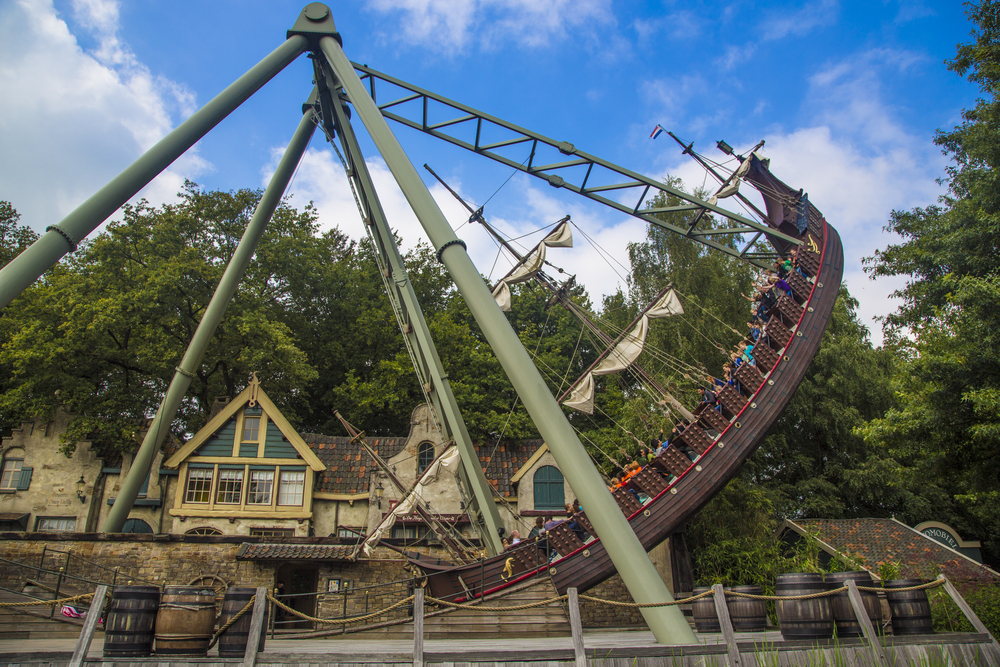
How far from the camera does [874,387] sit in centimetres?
2331

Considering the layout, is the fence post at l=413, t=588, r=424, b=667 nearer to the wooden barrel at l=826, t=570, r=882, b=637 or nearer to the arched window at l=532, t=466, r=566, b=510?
the wooden barrel at l=826, t=570, r=882, b=637

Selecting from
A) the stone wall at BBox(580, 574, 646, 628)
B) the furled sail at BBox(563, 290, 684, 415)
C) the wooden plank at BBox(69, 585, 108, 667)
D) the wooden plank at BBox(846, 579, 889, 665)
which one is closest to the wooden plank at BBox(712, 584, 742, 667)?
the wooden plank at BBox(846, 579, 889, 665)

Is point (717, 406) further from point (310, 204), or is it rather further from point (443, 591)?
point (310, 204)

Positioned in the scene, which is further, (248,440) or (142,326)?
(142,326)

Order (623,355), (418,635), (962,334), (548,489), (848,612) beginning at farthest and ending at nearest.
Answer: (548,489)
(623,355)
(962,334)
(848,612)
(418,635)

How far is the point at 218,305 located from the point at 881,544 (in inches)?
752

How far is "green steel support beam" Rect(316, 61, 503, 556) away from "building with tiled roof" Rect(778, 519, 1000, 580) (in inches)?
374

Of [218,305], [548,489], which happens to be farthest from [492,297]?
[548,489]

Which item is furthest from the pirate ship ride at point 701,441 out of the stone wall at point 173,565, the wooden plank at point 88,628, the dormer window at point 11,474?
the dormer window at point 11,474

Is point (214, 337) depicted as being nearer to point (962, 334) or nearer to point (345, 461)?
point (345, 461)

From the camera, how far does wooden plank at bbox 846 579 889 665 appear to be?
6348 millimetres

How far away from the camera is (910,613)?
7715mm

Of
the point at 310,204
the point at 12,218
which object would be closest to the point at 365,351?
the point at 310,204

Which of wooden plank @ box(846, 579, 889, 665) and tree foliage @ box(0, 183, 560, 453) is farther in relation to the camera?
tree foliage @ box(0, 183, 560, 453)
